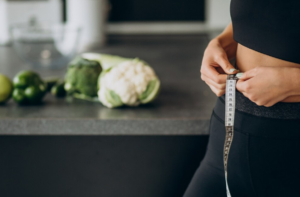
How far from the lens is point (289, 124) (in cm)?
105

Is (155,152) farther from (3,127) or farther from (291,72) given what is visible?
(291,72)

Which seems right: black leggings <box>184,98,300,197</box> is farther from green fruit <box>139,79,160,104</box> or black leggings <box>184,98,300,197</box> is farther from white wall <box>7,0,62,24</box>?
white wall <box>7,0,62,24</box>

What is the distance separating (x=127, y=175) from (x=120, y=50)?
1573 mm

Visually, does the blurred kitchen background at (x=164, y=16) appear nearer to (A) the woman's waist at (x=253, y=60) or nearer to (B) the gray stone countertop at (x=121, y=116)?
(B) the gray stone countertop at (x=121, y=116)

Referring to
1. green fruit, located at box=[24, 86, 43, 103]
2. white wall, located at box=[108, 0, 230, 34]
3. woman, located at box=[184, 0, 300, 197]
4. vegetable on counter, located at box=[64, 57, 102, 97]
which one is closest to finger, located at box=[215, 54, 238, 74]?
woman, located at box=[184, 0, 300, 197]

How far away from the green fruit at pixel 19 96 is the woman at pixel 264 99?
28.0 inches

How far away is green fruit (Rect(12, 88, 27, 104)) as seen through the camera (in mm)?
1548

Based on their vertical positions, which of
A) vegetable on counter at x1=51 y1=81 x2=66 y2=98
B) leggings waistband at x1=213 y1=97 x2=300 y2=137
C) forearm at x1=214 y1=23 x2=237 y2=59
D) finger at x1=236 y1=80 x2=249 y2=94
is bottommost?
vegetable on counter at x1=51 y1=81 x2=66 y2=98

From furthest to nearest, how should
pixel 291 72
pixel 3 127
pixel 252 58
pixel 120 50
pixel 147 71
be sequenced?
1. pixel 120 50
2. pixel 147 71
3. pixel 3 127
4. pixel 252 58
5. pixel 291 72

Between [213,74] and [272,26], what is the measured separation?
7.8 inches

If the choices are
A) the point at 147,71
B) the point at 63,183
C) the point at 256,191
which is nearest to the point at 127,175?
the point at 63,183

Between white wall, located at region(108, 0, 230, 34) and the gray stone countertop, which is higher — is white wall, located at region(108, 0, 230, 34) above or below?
above

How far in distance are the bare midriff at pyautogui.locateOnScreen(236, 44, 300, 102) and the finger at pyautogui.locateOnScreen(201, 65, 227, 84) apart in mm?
85

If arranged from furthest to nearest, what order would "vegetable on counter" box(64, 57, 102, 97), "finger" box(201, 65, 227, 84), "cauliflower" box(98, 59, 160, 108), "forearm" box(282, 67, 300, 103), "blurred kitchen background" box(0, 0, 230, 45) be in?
"blurred kitchen background" box(0, 0, 230, 45) < "vegetable on counter" box(64, 57, 102, 97) < "cauliflower" box(98, 59, 160, 108) < "finger" box(201, 65, 227, 84) < "forearm" box(282, 67, 300, 103)
